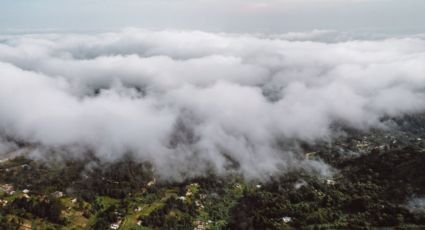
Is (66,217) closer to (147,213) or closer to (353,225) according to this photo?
(147,213)

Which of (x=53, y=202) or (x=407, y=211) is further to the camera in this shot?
(x=53, y=202)

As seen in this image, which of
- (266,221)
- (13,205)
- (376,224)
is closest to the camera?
(376,224)

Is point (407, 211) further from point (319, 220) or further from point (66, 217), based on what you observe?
point (66, 217)

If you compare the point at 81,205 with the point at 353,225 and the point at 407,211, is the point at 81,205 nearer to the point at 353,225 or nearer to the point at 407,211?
the point at 353,225

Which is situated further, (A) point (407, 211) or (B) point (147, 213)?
(B) point (147, 213)

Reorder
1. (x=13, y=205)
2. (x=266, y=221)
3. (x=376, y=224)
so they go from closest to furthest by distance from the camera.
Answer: (x=376, y=224), (x=266, y=221), (x=13, y=205)

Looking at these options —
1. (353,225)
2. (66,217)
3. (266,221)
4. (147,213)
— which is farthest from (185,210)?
(353,225)

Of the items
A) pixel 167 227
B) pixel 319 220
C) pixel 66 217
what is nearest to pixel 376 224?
pixel 319 220
